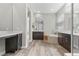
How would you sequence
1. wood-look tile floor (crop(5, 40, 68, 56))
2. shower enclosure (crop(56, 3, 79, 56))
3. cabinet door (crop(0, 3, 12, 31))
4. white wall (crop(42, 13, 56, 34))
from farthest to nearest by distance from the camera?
white wall (crop(42, 13, 56, 34)) < cabinet door (crop(0, 3, 12, 31)) < wood-look tile floor (crop(5, 40, 68, 56)) < shower enclosure (crop(56, 3, 79, 56))

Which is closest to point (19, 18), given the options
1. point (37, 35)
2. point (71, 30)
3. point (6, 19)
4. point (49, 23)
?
point (6, 19)

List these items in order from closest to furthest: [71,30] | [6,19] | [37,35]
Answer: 1. [71,30]
2. [6,19]
3. [37,35]

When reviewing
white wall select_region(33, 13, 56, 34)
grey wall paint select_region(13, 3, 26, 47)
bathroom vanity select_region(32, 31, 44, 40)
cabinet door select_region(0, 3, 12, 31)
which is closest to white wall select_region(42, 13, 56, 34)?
white wall select_region(33, 13, 56, 34)

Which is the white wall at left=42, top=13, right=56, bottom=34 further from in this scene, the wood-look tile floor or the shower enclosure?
the wood-look tile floor

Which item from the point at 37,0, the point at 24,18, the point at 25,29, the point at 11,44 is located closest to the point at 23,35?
the point at 25,29

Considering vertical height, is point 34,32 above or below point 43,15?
below

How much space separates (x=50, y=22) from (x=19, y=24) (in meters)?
6.24

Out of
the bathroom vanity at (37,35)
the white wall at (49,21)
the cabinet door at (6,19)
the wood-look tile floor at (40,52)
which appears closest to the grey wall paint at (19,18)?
the cabinet door at (6,19)

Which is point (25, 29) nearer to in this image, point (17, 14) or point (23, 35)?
point (23, 35)

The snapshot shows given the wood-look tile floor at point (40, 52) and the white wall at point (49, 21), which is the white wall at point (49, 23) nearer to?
the white wall at point (49, 21)

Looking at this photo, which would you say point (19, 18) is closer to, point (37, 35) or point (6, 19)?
point (6, 19)

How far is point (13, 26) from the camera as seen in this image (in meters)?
6.14

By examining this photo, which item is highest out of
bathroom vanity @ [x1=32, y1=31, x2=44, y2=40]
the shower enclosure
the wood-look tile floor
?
the shower enclosure

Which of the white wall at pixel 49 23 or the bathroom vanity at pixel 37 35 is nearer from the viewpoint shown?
the bathroom vanity at pixel 37 35
